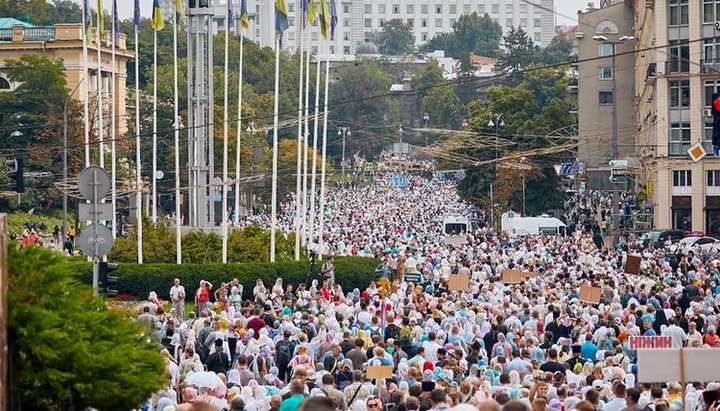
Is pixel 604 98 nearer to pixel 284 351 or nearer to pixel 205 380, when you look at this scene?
pixel 284 351

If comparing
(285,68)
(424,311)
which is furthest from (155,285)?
(285,68)

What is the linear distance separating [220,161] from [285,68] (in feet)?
277

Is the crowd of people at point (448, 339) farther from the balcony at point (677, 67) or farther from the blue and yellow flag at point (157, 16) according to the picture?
the balcony at point (677, 67)

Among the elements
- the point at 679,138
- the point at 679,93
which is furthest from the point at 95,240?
the point at 679,93

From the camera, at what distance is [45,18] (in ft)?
435

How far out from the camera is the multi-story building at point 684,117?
8269cm

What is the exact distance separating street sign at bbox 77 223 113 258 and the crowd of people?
4.60ft

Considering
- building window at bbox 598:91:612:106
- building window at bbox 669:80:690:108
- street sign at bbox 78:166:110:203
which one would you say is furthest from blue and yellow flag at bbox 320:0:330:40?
building window at bbox 598:91:612:106

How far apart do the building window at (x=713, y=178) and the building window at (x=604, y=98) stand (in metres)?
28.6

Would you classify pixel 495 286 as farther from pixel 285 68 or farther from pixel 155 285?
pixel 285 68

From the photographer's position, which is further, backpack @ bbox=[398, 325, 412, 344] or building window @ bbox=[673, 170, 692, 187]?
building window @ bbox=[673, 170, 692, 187]

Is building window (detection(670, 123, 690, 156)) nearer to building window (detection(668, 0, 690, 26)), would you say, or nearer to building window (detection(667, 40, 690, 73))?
building window (detection(667, 40, 690, 73))

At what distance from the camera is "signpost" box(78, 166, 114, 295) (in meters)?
23.0

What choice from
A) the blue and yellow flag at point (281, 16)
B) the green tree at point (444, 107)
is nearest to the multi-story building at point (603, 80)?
the blue and yellow flag at point (281, 16)
